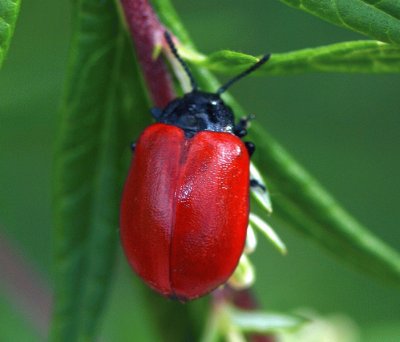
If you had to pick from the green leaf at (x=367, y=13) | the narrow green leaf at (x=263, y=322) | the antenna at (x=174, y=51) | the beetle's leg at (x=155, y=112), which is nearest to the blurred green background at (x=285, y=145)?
the narrow green leaf at (x=263, y=322)

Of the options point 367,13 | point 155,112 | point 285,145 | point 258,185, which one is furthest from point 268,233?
point 285,145

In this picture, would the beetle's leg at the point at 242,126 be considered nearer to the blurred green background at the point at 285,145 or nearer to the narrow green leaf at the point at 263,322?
the narrow green leaf at the point at 263,322

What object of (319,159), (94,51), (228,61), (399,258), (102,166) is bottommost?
(319,159)

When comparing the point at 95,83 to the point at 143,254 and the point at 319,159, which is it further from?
the point at 319,159

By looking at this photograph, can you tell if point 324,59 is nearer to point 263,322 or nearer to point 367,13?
point 367,13

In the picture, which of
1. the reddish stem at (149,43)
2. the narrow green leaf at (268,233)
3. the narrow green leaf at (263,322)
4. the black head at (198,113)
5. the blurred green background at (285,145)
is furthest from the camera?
the blurred green background at (285,145)

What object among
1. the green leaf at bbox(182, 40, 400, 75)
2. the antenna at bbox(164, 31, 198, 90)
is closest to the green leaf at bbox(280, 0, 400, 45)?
the green leaf at bbox(182, 40, 400, 75)

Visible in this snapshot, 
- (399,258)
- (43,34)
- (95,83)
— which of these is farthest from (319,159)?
(95,83)

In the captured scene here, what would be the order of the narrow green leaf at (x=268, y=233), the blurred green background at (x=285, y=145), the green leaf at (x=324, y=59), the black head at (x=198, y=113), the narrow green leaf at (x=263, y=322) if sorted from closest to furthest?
the green leaf at (x=324, y=59)
the narrow green leaf at (x=268, y=233)
the black head at (x=198, y=113)
the narrow green leaf at (x=263, y=322)
the blurred green background at (x=285, y=145)
